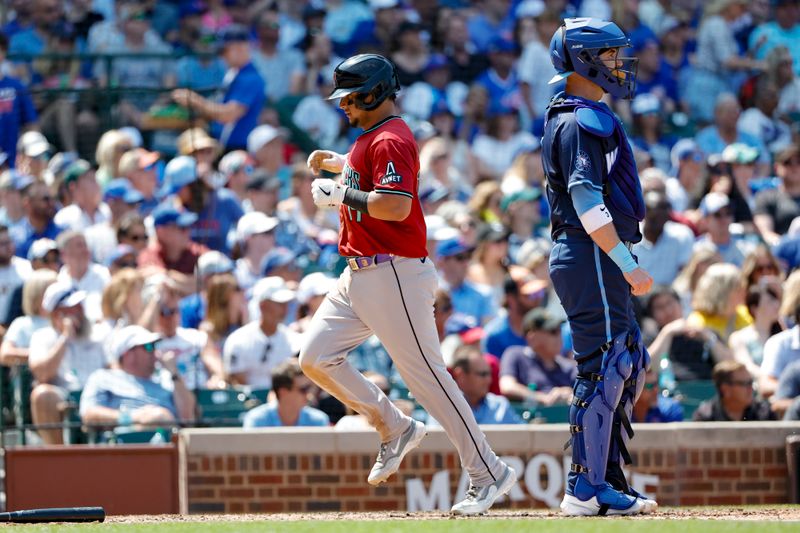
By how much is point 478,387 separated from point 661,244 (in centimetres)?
331

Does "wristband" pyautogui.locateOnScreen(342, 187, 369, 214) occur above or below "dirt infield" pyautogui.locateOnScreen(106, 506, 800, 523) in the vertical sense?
above

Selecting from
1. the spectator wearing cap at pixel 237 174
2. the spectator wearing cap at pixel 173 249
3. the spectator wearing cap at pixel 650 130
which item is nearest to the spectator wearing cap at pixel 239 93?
the spectator wearing cap at pixel 237 174

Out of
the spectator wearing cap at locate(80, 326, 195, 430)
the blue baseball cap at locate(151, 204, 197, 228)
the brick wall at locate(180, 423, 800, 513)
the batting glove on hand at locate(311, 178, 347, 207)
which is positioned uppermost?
the blue baseball cap at locate(151, 204, 197, 228)

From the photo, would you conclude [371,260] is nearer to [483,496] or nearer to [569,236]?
[569,236]

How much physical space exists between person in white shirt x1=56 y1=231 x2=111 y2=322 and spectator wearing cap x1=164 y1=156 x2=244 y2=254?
0.97 metres

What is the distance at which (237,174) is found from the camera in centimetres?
1303

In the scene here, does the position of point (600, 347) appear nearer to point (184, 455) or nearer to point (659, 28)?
point (184, 455)

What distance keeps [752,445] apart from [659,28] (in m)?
9.42

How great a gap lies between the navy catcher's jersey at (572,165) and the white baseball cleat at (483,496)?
106 cm

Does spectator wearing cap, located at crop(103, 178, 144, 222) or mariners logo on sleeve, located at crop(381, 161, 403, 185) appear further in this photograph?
spectator wearing cap, located at crop(103, 178, 144, 222)

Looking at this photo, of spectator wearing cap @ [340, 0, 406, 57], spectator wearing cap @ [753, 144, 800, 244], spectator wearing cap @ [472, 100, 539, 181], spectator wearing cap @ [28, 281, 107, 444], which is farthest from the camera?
spectator wearing cap @ [340, 0, 406, 57]

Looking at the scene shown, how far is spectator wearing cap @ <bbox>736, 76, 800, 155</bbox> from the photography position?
1529cm

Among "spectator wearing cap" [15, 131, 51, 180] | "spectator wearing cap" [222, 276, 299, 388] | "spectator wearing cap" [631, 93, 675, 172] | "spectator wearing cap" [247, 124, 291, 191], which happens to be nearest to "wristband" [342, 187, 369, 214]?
"spectator wearing cap" [222, 276, 299, 388]

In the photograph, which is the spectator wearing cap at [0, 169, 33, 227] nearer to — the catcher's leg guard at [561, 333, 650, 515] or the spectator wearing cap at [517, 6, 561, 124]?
the spectator wearing cap at [517, 6, 561, 124]
